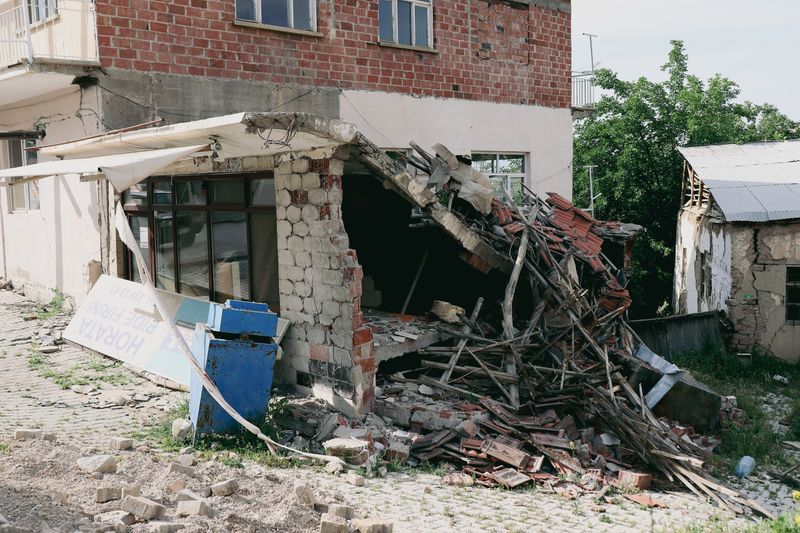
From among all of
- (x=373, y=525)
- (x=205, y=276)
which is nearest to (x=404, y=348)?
(x=205, y=276)

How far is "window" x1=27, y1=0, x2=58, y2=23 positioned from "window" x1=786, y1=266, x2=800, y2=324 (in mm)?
14914

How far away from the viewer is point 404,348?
9445mm

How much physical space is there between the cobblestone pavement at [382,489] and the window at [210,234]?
1.65 meters

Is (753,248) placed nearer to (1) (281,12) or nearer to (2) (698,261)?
(2) (698,261)

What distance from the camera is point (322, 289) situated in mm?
8586

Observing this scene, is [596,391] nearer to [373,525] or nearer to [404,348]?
[404,348]

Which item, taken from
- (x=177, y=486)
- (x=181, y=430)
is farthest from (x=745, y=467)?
(x=177, y=486)

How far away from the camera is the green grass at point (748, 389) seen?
31.9 ft

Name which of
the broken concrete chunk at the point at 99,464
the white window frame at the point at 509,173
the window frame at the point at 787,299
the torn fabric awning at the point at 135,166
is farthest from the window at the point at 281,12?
the window frame at the point at 787,299

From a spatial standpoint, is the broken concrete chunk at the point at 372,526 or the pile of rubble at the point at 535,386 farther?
the pile of rubble at the point at 535,386

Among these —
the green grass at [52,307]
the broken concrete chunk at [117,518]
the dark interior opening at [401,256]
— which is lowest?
the broken concrete chunk at [117,518]

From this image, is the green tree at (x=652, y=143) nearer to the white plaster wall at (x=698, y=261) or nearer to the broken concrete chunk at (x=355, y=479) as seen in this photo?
the white plaster wall at (x=698, y=261)

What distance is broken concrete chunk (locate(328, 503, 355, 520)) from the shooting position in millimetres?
5492

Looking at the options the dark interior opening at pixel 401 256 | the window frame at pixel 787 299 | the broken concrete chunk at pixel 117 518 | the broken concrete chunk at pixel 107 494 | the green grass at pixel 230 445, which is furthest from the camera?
the window frame at pixel 787 299
